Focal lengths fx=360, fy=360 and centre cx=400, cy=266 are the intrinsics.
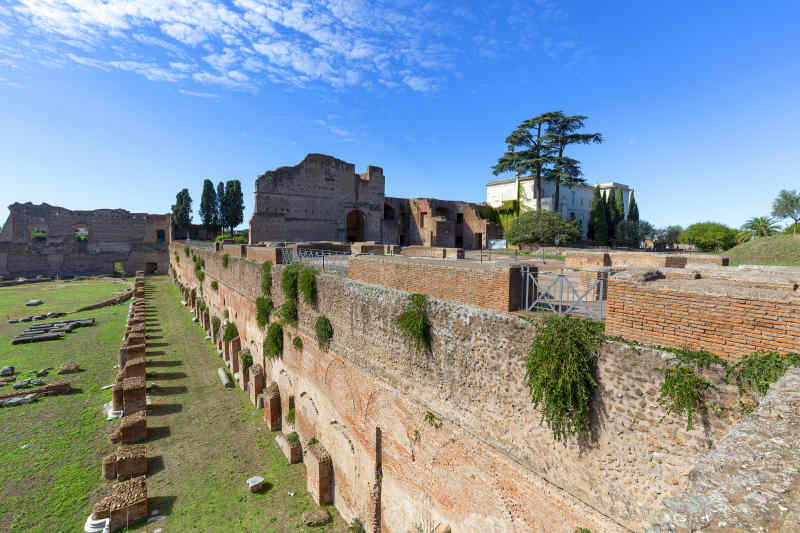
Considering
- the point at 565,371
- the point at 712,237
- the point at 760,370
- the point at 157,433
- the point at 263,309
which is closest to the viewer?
the point at 760,370

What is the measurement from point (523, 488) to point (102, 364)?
734 inches

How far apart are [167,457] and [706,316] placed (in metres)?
11.8

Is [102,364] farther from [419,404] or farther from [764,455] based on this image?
[764,455]

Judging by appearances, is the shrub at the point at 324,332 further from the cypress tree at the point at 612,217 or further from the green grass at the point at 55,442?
the cypress tree at the point at 612,217

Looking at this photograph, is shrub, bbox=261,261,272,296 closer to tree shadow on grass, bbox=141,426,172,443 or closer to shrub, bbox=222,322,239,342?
shrub, bbox=222,322,239,342

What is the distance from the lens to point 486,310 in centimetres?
511

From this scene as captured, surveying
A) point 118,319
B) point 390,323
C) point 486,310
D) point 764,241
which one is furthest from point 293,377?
point 764,241

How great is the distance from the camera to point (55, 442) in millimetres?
9812

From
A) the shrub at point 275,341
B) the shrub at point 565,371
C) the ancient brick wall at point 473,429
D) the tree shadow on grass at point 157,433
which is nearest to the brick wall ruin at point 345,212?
the shrub at point 275,341

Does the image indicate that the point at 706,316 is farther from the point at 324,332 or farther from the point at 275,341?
the point at 275,341

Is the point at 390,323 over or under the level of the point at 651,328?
under

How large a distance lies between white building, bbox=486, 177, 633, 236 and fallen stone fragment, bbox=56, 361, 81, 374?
38.0 m

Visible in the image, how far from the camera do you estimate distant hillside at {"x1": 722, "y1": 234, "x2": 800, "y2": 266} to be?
20.0m

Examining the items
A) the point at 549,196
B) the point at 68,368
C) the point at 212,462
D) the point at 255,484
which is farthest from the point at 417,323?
the point at 549,196
